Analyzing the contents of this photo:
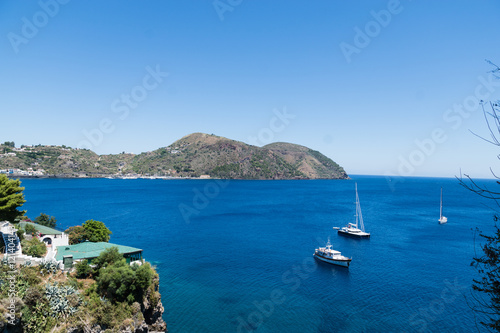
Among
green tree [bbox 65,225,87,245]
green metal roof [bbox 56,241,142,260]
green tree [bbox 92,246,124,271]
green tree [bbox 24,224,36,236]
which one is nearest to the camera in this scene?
green tree [bbox 92,246,124,271]

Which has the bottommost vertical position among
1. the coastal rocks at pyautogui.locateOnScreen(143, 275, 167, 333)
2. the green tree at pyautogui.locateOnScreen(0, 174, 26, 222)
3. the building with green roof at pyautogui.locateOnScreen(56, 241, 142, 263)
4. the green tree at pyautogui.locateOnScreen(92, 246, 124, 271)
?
the coastal rocks at pyautogui.locateOnScreen(143, 275, 167, 333)

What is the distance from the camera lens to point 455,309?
29078mm

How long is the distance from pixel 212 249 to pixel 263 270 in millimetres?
12818

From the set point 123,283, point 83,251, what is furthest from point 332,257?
point 83,251

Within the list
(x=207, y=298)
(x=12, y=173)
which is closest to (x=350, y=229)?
(x=207, y=298)

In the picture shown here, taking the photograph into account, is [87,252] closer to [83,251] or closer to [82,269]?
[83,251]

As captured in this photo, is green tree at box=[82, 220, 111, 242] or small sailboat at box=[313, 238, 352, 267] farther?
small sailboat at box=[313, 238, 352, 267]

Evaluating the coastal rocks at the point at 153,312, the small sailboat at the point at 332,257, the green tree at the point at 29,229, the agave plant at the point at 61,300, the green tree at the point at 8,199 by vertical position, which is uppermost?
the green tree at the point at 8,199

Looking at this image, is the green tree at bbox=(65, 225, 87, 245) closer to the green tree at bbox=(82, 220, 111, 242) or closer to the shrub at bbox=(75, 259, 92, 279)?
the green tree at bbox=(82, 220, 111, 242)

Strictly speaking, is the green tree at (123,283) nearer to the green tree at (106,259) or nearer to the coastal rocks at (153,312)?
the coastal rocks at (153,312)

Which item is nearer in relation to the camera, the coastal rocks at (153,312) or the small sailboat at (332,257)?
the coastal rocks at (153,312)

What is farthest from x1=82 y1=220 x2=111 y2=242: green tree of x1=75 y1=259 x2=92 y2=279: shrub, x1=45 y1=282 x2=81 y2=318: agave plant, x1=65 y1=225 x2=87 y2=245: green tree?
x1=45 y1=282 x2=81 y2=318: agave plant

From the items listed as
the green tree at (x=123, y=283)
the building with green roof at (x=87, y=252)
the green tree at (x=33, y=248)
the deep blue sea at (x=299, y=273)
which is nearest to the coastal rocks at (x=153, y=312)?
the green tree at (x=123, y=283)

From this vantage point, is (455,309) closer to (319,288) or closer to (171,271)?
(319,288)
